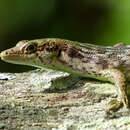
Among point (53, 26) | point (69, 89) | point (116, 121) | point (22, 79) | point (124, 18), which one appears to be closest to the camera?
point (116, 121)

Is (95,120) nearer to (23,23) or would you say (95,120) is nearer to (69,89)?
(69,89)

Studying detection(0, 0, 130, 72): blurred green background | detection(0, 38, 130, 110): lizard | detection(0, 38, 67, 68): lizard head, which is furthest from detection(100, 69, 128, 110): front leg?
detection(0, 0, 130, 72): blurred green background

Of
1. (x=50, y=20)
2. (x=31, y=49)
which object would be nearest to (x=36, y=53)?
(x=31, y=49)

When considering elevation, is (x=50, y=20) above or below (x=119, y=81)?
above

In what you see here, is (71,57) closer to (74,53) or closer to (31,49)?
(74,53)

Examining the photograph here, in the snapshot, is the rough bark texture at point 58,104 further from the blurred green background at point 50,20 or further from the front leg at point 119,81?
the blurred green background at point 50,20

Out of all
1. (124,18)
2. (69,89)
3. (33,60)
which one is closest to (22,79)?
(33,60)
